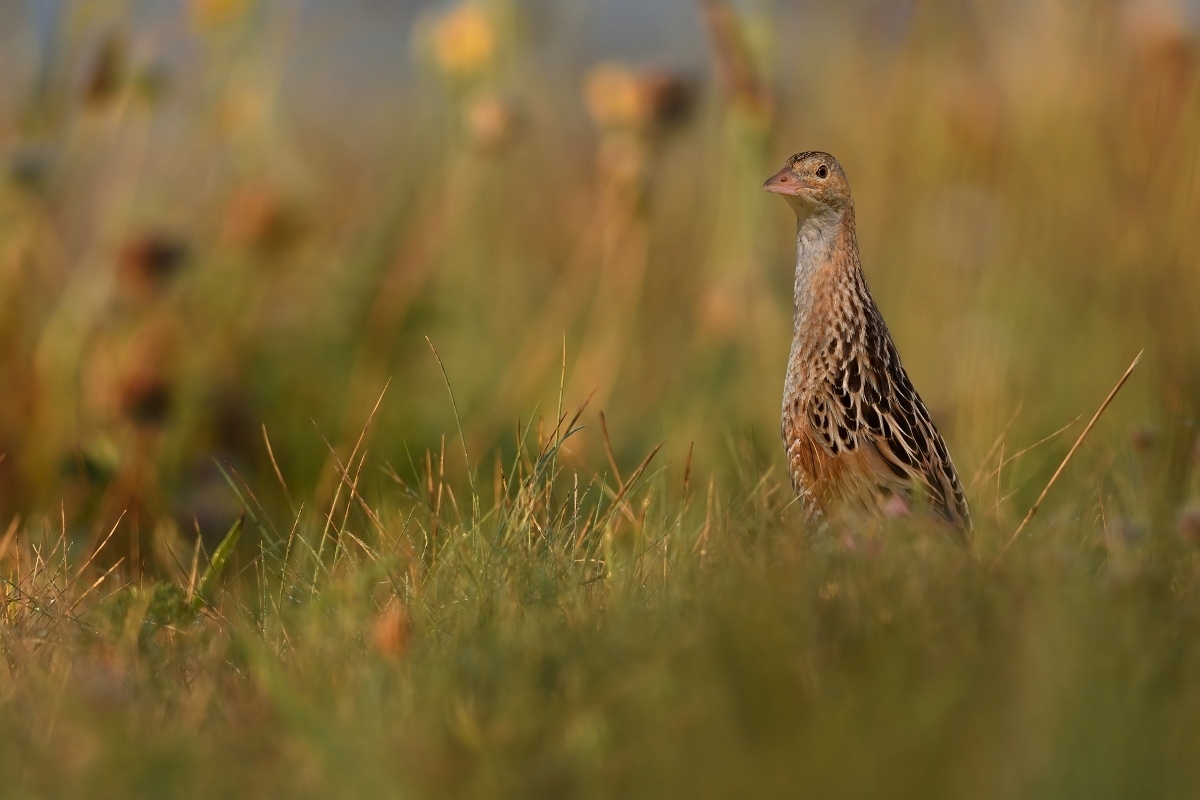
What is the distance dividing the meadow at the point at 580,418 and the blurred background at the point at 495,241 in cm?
2

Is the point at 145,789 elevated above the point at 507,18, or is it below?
below

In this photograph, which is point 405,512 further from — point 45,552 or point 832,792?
point 832,792

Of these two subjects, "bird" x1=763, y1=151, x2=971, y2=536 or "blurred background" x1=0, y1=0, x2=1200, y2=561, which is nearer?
"bird" x1=763, y1=151, x2=971, y2=536

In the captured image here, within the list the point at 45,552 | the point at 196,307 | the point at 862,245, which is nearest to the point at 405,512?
the point at 45,552

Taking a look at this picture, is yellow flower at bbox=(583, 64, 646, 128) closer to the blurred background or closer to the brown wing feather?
the blurred background

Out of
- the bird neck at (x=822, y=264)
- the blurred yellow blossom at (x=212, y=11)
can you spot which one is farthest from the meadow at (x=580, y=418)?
the bird neck at (x=822, y=264)

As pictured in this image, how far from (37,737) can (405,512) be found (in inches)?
79.2

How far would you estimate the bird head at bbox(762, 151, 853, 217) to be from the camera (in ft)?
10.5

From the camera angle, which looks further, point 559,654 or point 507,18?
point 507,18

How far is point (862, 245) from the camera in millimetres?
6371

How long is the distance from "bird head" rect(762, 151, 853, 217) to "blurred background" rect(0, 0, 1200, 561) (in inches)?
42.2

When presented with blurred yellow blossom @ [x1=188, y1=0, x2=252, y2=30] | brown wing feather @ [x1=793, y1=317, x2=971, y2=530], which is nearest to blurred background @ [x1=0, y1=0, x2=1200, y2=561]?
blurred yellow blossom @ [x1=188, y1=0, x2=252, y2=30]

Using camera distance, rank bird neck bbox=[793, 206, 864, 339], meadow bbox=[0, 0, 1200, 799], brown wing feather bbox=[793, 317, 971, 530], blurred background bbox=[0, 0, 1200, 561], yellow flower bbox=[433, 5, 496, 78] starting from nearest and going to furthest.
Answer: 1. meadow bbox=[0, 0, 1200, 799]
2. brown wing feather bbox=[793, 317, 971, 530]
3. bird neck bbox=[793, 206, 864, 339]
4. blurred background bbox=[0, 0, 1200, 561]
5. yellow flower bbox=[433, 5, 496, 78]

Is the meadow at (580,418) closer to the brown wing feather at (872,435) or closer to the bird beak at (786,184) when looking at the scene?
the brown wing feather at (872,435)
